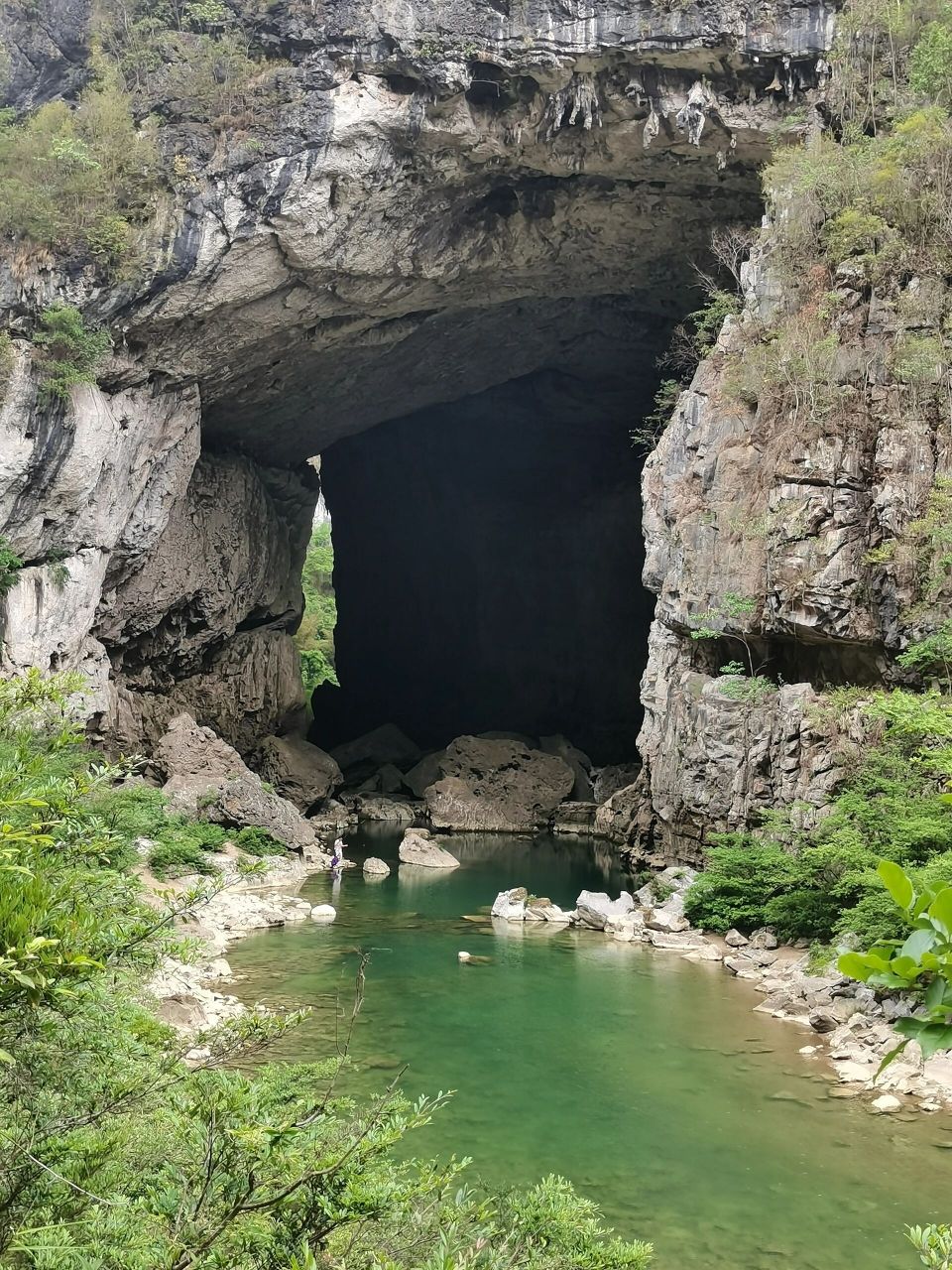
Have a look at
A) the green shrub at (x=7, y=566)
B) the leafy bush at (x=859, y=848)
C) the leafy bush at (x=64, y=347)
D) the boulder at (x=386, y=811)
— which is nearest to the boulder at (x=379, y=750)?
the boulder at (x=386, y=811)

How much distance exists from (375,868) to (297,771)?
773 centimetres

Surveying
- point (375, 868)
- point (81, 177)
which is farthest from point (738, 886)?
point (81, 177)

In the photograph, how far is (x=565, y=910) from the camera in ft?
51.0

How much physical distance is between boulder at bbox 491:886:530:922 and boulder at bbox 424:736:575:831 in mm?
9912

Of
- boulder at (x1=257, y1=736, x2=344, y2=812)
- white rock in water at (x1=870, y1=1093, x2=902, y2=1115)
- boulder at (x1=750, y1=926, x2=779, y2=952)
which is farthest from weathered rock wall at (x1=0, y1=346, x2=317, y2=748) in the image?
white rock in water at (x1=870, y1=1093, x2=902, y2=1115)

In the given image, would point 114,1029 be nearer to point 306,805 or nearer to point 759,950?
point 759,950

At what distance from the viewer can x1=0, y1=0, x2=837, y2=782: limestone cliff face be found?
17.3 m

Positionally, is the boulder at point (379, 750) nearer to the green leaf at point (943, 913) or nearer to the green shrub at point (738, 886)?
the green shrub at point (738, 886)

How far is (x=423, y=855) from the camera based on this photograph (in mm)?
19891

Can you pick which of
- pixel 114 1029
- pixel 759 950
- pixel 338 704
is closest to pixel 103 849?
pixel 114 1029

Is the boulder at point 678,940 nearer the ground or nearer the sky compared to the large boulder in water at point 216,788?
nearer the ground

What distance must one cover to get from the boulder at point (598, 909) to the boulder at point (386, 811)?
11827 mm

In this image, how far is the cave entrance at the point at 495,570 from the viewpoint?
31438mm

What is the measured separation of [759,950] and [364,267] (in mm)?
14635
